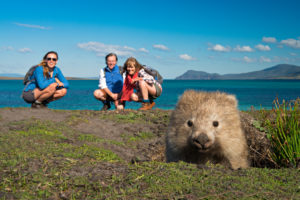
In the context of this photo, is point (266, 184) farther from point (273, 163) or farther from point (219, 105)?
point (273, 163)

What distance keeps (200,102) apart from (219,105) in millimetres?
259

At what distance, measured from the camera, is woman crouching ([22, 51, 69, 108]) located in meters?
9.66

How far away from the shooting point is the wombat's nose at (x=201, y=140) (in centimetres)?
350

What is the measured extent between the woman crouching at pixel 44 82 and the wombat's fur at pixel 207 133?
6.77 m

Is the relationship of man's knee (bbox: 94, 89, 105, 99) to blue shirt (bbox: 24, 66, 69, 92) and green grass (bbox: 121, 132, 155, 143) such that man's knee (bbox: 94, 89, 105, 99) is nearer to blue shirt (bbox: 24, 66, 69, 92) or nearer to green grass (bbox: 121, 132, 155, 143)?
blue shirt (bbox: 24, 66, 69, 92)

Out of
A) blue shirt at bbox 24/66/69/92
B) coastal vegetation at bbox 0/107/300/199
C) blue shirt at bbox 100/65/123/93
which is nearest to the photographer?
coastal vegetation at bbox 0/107/300/199

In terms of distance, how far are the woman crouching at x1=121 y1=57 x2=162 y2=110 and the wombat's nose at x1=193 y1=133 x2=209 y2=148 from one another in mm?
6751

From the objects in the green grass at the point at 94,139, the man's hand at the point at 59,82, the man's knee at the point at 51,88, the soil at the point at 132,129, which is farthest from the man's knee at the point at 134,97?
the green grass at the point at 94,139

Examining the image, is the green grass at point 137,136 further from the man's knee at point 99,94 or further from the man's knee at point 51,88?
the man's knee at point 51,88

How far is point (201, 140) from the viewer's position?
3.50m

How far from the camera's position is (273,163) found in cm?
484

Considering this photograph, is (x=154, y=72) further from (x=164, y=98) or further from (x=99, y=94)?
(x=164, y=98)

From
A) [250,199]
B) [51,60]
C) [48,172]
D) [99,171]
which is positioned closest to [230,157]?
[250,199]

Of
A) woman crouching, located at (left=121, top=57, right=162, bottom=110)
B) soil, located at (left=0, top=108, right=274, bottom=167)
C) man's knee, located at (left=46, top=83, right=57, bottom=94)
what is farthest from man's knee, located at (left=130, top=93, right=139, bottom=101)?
man's knee, located at (left=46, top=83, right=57, bottom=94)
